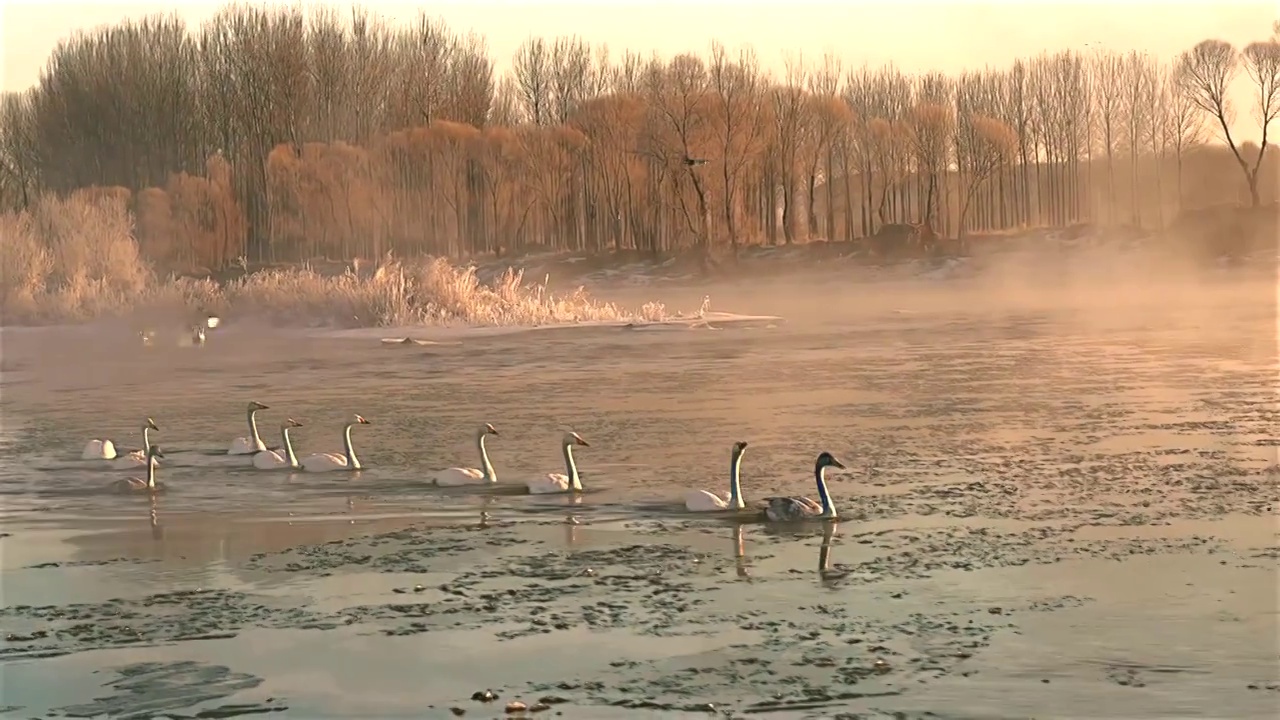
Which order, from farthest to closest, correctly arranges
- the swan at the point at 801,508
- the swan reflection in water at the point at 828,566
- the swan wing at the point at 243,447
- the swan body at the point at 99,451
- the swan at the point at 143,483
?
the swan wing at the point at 243,447, the swan body at the point at 99,451, the swan at the point at 143,483, the swan at the point at 801,508, the swan reflection in water at the point at 828,566

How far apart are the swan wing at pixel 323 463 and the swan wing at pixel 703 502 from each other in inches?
155

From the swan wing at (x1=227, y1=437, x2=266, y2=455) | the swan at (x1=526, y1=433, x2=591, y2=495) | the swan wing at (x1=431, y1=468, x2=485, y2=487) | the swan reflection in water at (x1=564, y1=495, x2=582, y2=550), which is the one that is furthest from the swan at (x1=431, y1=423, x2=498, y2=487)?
the swan wing at (x1=227, y1=437, x2=266, y2=455)

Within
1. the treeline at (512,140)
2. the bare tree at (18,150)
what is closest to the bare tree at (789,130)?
the treeline at (512,140)

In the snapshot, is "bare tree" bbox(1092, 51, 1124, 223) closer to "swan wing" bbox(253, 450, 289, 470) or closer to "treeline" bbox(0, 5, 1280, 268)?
"treeline" bbox(0, 5, 1280, 268)

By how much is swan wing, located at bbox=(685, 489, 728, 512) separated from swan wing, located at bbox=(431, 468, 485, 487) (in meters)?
2.16

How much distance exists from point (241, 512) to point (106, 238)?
3171 centimetres

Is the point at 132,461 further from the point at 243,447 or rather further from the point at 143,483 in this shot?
the point at 143,483

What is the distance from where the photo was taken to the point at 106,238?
42.3m

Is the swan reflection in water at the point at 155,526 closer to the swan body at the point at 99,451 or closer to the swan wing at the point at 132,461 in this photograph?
the swan wing at the point at 132,461

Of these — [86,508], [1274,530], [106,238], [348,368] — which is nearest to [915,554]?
[1274,530]

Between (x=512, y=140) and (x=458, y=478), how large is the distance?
44.7 metres

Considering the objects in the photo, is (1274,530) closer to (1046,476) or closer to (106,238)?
(1046,476)

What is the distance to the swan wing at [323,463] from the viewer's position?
1452cm

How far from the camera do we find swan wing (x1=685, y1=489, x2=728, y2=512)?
11.8 m
